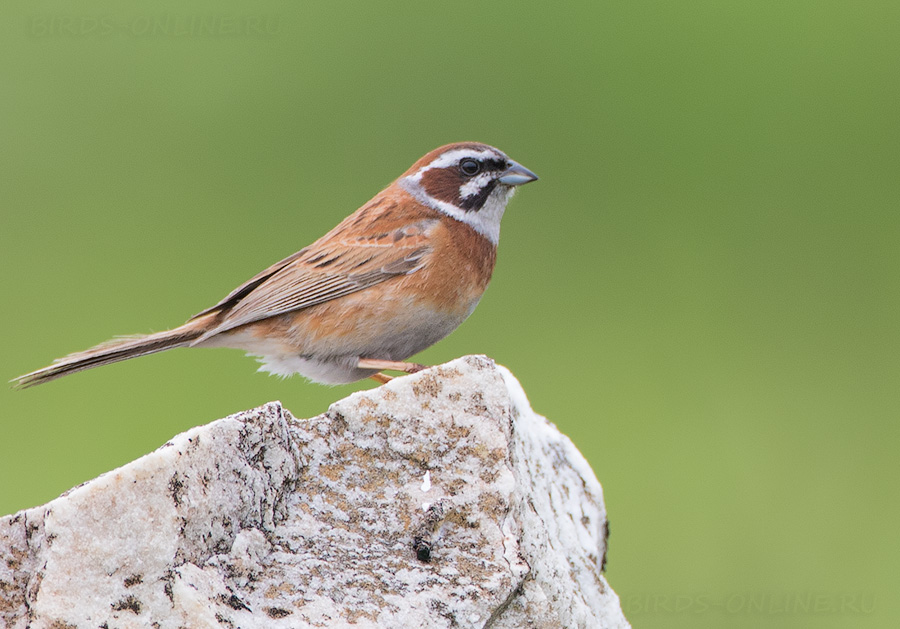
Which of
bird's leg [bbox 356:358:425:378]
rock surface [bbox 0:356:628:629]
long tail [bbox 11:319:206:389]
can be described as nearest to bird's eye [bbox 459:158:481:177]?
bird's leg [bbox 356:358:425:378]

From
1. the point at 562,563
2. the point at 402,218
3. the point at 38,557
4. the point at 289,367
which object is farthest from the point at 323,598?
the point at 402,218

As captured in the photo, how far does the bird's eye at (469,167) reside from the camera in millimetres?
5828

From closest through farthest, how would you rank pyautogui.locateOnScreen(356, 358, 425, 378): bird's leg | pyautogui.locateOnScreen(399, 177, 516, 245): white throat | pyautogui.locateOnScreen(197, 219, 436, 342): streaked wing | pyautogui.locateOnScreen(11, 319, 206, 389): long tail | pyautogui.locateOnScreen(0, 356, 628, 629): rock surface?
pyautogui.locateOnScreen(0, 356, 628, 629): rock surface
pyautogui.locateOnScreen(356, 358, 425, 378): bird's leg
pyautogui.locateOnScreen(11, 319, 206, 389): long tail
pyautogui.locateOnScreen(197, 219, 436, 342): streaked wing
pyautogui.locateOnScreen(399, 177, 516, 245): white throat

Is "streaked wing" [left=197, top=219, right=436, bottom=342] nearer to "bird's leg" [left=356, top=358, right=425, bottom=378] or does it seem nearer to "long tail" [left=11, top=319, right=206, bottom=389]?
"long tail" [left=11, top=319, right=206, bottom=389]

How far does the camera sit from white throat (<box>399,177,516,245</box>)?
575 centimetres

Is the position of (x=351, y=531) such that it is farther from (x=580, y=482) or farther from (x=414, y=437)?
(x=580, y=482)

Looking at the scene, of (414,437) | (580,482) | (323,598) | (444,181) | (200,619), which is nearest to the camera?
(200,619)

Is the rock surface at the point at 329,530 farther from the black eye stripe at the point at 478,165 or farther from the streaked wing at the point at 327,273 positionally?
the black eye stripe at the point at 478,165

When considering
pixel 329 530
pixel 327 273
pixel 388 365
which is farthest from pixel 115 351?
pixel 329 530

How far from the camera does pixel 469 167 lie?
19.2 feet

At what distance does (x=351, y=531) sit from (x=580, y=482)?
4.69 feet

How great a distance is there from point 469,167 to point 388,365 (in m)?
1.50

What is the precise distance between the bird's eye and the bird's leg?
1.22m

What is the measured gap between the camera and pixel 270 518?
10.2 ft
